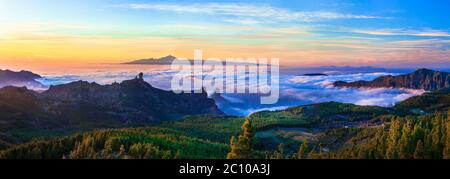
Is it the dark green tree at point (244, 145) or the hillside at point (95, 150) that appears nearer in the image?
the dark green tree at point (244, 145)

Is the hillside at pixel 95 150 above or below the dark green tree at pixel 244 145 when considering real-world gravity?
below

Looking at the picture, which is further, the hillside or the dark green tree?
the hillside

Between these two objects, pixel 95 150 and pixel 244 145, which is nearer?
pixel 244 145

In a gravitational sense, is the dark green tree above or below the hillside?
above

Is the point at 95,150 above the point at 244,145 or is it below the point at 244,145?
below
